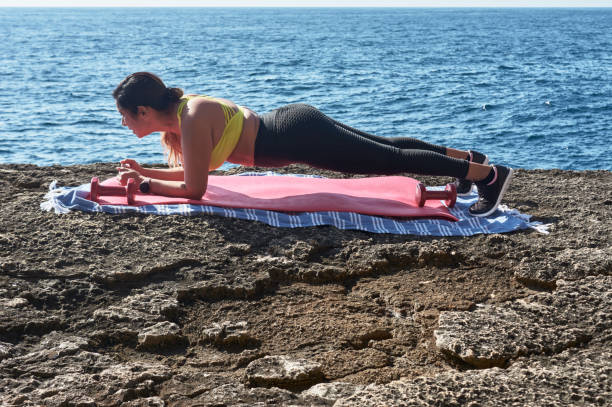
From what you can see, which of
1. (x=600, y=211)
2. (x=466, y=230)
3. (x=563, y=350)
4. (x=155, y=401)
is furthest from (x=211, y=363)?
(x=600, y=211)

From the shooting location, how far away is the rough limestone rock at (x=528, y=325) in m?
2.47

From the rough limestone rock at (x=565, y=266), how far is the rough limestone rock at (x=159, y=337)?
165 centimetres

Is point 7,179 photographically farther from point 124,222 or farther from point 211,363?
point 211,363

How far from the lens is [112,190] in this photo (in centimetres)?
393

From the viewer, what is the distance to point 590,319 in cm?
267

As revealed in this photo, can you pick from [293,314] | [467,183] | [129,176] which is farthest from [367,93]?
[293,314]

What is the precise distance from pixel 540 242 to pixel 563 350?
115 centimetres

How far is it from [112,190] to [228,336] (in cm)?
169

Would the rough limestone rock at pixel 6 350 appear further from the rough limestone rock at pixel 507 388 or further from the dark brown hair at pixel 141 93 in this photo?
the dark brown hair at pixel 141 93

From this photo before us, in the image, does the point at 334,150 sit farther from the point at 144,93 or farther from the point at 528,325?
the point at 528,325

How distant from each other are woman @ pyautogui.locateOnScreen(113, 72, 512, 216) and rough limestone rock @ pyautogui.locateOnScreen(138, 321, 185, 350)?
4.42 ft

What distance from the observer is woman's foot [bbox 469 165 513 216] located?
13.0 ft

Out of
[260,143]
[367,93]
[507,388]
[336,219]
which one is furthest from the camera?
[367,93]

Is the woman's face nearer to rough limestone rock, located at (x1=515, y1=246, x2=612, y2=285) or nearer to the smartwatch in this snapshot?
the smartwatch
